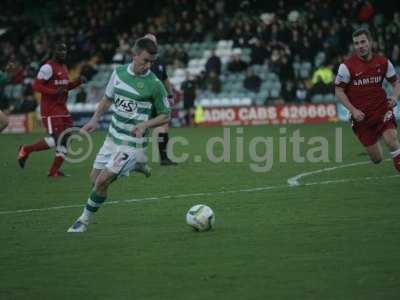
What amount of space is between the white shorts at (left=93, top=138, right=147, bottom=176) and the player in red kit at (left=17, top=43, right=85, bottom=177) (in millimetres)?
6243

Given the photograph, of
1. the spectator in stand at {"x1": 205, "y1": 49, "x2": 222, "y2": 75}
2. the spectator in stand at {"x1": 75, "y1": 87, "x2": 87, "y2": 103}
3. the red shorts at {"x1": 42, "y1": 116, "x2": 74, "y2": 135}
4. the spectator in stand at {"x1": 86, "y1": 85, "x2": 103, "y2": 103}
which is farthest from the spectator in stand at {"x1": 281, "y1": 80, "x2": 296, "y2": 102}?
the red shorts at {"x1": 42, "y1": 116, "x2": 74, "y2": 135}

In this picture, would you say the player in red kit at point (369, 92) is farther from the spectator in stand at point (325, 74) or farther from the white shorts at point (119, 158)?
the spectator in stand at point (325, 74)

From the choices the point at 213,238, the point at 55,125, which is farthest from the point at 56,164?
the point at 213,238

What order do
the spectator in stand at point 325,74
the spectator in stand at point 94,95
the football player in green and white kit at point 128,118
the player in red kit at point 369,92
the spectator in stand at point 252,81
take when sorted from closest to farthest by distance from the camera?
the football player in green and white kit at point 128,118
the player in red kit at point 369,92
the spectator in stand at point 325,74
the spectator in stand at point 252,81
the spectator in stand at point 94,95

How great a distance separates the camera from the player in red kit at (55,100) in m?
17.7

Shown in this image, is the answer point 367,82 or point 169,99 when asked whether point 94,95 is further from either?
point 367,82

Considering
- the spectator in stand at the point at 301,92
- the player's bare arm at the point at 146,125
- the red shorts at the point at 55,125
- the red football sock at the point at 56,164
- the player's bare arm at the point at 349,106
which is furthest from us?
the spectator in stand at the point at 301,92

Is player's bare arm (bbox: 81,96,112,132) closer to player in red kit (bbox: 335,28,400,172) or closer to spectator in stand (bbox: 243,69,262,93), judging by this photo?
player in red kit (bbox: 335,28,400,172)

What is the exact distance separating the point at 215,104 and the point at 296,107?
271cm

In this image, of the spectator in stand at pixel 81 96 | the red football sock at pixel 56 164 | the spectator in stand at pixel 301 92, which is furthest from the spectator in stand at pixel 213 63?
the red football sock at pixel 56 164

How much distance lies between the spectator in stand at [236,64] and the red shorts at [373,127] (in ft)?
61.1

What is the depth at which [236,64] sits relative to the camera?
3316 cm

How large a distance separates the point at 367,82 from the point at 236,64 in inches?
744

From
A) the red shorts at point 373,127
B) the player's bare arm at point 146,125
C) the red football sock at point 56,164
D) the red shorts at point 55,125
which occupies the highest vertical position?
the player's bare arm at point 146,125
